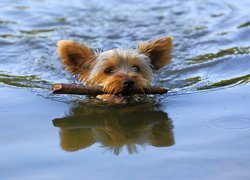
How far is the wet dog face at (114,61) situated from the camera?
739cm

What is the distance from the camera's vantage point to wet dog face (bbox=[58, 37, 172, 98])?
24.3 ft

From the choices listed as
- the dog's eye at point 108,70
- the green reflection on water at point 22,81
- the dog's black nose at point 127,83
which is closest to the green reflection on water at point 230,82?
the dog's eye at point 108,70

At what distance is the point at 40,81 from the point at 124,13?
14.7ft

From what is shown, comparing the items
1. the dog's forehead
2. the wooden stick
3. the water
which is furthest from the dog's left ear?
the wooden stick

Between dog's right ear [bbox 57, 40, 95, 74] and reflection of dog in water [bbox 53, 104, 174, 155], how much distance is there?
1.13 meters

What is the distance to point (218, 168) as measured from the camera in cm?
464

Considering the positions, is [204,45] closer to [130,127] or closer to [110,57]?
[110,57]

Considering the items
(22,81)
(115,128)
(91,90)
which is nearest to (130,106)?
(91,90)

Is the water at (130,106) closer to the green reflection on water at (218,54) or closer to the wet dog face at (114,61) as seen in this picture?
the green reflection on water at (218,54)

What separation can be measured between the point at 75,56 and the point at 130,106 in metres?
1.36

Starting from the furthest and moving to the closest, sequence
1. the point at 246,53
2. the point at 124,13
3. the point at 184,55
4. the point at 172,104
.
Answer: the point at 124,13 → the point at 184,55 → the point at 246,53 → the point at 172,104

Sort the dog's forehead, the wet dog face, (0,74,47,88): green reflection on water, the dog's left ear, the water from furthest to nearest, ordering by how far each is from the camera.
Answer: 1. the dog's left ear
2. (0,74,47,88): green reflection on water
3. the dog's forehead
4. the wet dog face
5. the water

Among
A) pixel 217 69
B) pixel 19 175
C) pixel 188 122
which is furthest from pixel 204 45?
pixel 19 175

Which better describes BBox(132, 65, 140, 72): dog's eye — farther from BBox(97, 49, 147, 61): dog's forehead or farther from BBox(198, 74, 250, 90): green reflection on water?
BBox(198, 74, 250, 90): green reflection on water
